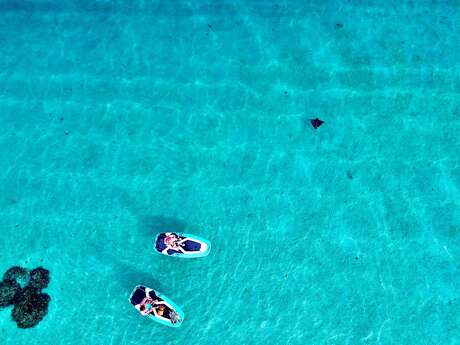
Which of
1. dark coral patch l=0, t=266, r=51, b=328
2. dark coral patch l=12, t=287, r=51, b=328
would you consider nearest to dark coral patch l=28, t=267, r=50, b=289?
dark coral patch l=0, t=266, r=51, b=328

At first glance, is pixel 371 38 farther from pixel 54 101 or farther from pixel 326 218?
pixel 54 101

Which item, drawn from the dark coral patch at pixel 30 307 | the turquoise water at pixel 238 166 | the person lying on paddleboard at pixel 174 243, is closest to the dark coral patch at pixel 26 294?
the dark coral patch at pixel 30 307

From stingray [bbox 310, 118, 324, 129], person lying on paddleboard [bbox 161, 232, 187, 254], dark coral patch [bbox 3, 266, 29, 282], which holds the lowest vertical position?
dark coral patch [bbox 3, 266, 29, 282]

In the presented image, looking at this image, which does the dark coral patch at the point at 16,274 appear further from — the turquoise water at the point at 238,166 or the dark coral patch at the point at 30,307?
the dark coral patch at the point at 30,307

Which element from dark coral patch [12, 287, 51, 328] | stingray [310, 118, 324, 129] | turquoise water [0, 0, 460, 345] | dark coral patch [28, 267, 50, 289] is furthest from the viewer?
stingray [310, 118, 324, 129]

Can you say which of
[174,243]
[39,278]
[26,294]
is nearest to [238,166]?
[174,243]

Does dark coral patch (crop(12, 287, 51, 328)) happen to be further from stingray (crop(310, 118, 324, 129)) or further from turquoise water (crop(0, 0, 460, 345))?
stingray (crop(310, 118, 324, 129))
